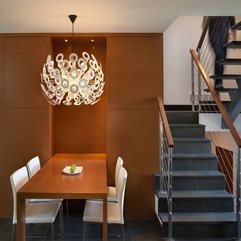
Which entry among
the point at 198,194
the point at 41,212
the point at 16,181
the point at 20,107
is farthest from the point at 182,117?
the point at 16,181

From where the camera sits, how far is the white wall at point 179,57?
5.10m

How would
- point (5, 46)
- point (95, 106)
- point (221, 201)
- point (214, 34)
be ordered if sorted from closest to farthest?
point (221, 201) < point (5, 46) < point (95, 106) < point (214, 34)

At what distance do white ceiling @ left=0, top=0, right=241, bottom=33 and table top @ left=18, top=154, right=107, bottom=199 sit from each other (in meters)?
1.82

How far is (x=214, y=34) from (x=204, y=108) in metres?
1.46

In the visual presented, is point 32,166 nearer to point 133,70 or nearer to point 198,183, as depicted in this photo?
point 133,70

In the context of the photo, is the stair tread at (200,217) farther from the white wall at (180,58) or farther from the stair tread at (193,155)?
the white wall at (180,58)

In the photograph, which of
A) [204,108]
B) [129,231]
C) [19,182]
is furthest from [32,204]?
[204,108]

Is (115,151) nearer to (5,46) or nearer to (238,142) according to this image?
(238,142)

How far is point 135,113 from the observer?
12.9ft

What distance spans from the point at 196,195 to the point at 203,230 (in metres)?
0.42

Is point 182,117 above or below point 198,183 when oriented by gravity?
above

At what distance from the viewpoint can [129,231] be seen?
11.5ft

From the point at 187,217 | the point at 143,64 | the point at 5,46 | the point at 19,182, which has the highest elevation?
the point at 5,46

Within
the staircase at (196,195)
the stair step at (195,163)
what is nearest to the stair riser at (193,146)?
the staircase at (196,195)
